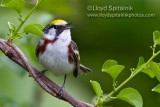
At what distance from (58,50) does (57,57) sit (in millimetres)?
50

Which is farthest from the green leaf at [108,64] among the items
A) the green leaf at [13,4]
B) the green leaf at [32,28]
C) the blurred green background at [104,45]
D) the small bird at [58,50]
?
the blurred green background at [104,45]

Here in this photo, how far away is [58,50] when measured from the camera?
2479 millimetres

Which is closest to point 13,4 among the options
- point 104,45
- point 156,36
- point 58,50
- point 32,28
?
point 32,28

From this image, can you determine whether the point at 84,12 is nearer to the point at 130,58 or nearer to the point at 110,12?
the point at 110,12

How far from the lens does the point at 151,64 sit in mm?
1628

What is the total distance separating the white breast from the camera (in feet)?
8.04

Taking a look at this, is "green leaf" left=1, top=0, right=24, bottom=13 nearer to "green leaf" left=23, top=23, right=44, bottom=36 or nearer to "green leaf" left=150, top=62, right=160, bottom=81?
"green leaf" left=23, top=23, right=44, bottom=36

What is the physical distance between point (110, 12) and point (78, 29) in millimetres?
427

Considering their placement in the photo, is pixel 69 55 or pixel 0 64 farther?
pixel 69 55

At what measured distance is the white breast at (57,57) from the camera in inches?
96.5

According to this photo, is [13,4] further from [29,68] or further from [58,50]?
[58,50]

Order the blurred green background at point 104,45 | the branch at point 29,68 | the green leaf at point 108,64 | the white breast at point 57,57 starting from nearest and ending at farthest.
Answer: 1. the branch at point 29,68
2. the green leaf at point 108,64
3. the white breast at point 57,57
4. the blurred green background at point 104,45

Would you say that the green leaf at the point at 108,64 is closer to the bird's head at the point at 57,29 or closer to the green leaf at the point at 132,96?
the green leaf at the point at 132,96

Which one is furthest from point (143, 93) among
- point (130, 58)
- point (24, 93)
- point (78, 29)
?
point (24, 93)
